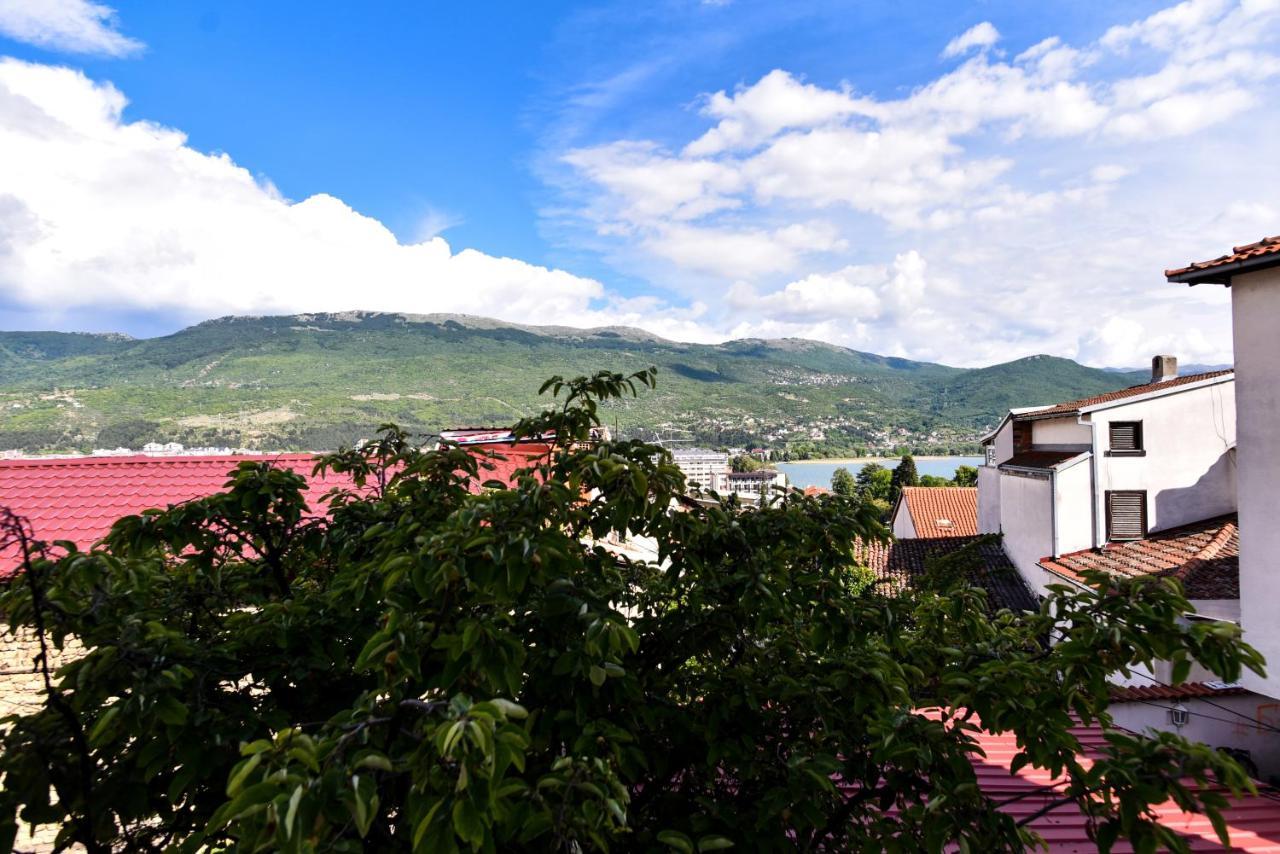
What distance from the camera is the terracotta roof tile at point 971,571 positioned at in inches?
632

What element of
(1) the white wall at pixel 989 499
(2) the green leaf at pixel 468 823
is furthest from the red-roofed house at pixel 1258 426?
(1) the white wall at pixel 989 499

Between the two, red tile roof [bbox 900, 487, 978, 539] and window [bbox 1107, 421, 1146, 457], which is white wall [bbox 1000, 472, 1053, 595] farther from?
red tile roof [bbox 900, 487, 978, 539]

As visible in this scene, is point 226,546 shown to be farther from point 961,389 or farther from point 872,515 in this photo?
point 961,389

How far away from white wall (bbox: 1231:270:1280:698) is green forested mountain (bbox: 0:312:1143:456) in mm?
90258

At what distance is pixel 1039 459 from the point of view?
15.7m

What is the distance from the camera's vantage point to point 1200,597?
28.0 feet

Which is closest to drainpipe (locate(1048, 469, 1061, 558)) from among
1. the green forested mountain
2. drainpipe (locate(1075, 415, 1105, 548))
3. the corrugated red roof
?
drainpipe (locate(1075, 415, 1105, 548))

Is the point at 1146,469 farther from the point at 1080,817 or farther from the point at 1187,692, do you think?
the point at 1080,817

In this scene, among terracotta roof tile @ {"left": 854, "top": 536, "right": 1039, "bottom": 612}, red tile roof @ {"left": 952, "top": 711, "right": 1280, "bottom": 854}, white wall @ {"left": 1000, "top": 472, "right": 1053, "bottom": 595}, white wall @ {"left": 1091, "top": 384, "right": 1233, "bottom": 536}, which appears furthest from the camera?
terracotta roof tile @ {"left": 854, "top": 536, "right": 1039, "bottom": 612}

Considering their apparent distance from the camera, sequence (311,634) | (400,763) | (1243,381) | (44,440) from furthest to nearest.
Answer: (44,440)
(1243,381)
(311,634)
(400,763)

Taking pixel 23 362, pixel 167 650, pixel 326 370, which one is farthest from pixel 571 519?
pixel 23 362

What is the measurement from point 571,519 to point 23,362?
856 feet

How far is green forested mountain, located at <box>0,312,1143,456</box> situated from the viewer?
10119cm

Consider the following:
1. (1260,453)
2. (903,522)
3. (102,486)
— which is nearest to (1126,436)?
(1260,453)
